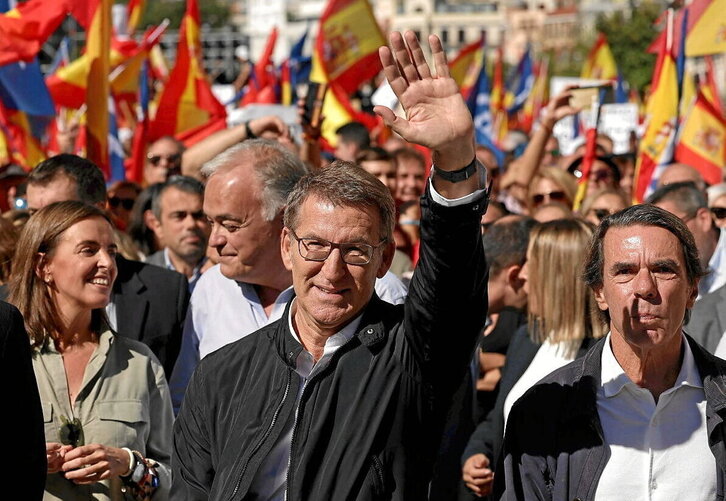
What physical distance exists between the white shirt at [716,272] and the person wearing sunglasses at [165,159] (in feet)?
13.5

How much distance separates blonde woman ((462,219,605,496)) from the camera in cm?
480

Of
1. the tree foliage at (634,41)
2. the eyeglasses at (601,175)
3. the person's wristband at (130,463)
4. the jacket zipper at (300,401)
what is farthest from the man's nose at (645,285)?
the tree foliage at (634,41)

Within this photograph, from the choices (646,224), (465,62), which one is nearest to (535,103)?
(465,62)

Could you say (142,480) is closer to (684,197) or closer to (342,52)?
(684,197)

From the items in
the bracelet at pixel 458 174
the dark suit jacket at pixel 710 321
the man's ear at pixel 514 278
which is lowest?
the man's ear at pixel 514 278

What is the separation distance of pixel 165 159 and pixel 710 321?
5247 mm

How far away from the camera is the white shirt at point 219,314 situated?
4.66m

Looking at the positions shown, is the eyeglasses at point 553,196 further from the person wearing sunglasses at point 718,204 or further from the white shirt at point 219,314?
the white shirt at point 219,314

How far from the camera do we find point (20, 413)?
11.0 feet

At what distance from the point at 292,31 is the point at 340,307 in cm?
13807

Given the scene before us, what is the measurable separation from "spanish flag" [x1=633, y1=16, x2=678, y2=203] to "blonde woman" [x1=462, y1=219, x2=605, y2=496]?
521 cm

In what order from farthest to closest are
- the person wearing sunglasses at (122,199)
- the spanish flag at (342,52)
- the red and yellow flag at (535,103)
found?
the red and yellow flag at (535,103)
the spanish flag at (342,52)
the person wearing sunglasses at (122,199)

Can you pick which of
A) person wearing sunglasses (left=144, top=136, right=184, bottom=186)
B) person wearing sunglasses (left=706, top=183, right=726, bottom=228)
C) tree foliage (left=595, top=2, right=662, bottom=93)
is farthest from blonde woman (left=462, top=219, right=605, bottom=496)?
tree foliage (left=595, top=2, right=662, bottom=93)

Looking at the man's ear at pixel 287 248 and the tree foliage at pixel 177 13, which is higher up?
the man's ear at pixel 287 248
